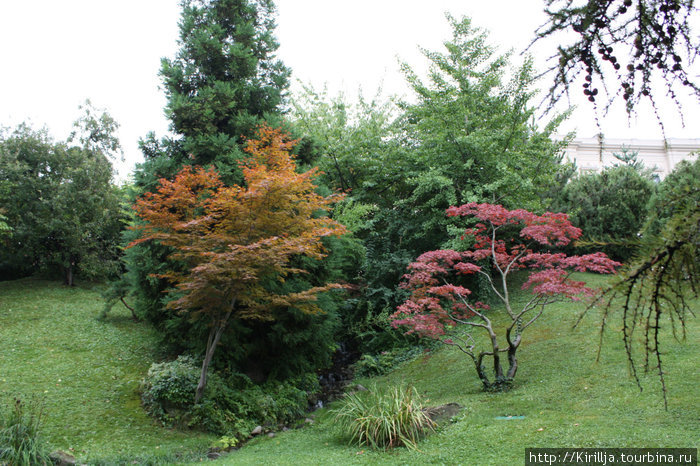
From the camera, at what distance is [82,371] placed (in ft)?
25.8

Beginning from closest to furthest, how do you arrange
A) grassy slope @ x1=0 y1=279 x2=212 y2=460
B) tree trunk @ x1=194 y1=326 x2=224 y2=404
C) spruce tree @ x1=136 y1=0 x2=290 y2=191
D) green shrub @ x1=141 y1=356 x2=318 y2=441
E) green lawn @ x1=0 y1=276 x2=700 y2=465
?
green lawn @ x1=0 y1=276 x2=700 y2=465 → grassy slope @ x1=0 y1=279 x2=212 y2=460 → green shrub @ x1=141 y1=356 x2=318 y2=441 → tree trunk @ x1=194 y1=326 x2=224 y2=404 → spruce tree @ x1=136 y1=0 x2=290 y2=191

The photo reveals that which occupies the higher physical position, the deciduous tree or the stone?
the deciduous tree

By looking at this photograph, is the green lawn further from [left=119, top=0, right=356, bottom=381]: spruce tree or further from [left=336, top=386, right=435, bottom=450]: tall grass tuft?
[left=119, top=0, right=356, bottom=381]: spruce tree

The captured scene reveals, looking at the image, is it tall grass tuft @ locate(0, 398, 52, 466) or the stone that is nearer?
tall grass tuft @ locate(0, 398, 52, 466)

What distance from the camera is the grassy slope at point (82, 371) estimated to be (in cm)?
570

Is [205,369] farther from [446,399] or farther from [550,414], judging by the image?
[550,414]

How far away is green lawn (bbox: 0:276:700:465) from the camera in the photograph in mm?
4176

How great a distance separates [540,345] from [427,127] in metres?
6.59

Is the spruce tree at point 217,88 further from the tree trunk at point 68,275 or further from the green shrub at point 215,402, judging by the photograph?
the tree trunk at point 68,275

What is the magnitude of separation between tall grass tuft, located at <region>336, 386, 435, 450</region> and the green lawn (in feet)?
0.57

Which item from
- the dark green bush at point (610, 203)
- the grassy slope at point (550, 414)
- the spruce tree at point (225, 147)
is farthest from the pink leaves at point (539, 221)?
the dark green bush at point (610, 203)

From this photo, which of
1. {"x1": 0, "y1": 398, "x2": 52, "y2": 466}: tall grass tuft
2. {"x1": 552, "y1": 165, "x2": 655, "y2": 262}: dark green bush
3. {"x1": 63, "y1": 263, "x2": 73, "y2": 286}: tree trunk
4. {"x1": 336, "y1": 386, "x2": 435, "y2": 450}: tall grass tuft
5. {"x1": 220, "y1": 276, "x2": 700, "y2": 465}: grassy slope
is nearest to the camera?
{"x1": 220, "y1": 276, "x2": 700, "y2": 465}: grassy slope

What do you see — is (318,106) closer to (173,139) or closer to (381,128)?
(381,128)

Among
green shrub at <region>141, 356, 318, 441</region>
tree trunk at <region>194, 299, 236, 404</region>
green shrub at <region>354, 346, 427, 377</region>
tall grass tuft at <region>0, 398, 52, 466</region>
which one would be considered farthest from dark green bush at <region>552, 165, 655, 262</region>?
tall grass tuft at <region>0, 398, 52, 466</region>
